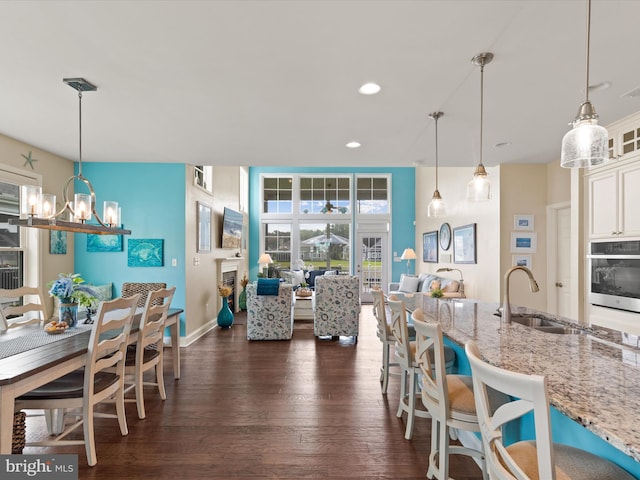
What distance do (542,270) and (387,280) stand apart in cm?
456

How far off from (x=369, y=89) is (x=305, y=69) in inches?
21.4

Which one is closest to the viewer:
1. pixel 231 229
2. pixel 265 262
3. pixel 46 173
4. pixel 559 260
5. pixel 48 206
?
pixel 48 206

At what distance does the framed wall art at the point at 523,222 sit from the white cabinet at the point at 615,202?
135cm

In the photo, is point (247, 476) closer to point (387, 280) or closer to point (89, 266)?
point (89, 266)

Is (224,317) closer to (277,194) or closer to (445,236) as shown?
(277,194)

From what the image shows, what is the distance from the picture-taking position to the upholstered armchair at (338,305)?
5211mm

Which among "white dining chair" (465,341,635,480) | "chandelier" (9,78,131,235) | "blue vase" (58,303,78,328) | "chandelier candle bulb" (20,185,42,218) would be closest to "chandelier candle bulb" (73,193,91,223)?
"chandelier" (9,78,131,235)

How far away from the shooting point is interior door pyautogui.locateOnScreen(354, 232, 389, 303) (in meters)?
9.42

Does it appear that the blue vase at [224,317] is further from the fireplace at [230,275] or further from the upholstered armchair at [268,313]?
the upholstered armchair at [268,313]

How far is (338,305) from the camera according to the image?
17.2ft

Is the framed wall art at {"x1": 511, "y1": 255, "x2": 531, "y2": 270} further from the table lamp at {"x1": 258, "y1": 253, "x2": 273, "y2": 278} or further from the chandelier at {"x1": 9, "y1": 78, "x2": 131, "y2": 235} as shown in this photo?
the table lamp at {"x1": 258, "y1": 253, "x2": 273, "y2": 278}

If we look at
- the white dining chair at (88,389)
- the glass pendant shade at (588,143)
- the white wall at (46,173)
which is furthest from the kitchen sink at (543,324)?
the white wall at (46,173)

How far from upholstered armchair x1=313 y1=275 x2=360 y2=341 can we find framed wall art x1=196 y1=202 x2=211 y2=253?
6.24 feet

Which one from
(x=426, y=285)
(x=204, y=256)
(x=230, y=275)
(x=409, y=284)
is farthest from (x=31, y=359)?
(x=409, y=284)
